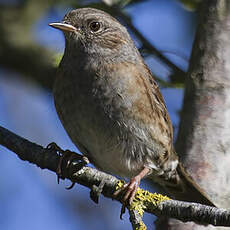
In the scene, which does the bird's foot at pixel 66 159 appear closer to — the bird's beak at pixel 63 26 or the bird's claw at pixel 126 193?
the bird's claw at pixel 126 193

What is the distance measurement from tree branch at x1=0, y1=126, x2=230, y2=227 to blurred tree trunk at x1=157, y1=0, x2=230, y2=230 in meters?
0.66

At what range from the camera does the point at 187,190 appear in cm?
489

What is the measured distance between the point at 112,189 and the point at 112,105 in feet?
2.72

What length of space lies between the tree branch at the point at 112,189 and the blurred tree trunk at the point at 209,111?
2.18 feet

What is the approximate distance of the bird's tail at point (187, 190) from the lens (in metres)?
4.46

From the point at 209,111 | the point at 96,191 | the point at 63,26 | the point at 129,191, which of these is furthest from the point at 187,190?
the point at 63,26

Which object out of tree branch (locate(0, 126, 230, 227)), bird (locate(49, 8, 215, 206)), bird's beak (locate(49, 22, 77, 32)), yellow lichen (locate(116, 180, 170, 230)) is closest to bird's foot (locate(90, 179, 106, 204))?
tree branch (locate(0, 126, 230, 227))

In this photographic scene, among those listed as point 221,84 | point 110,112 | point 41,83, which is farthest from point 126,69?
point 41,83

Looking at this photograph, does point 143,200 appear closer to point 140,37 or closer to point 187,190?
point 187,190

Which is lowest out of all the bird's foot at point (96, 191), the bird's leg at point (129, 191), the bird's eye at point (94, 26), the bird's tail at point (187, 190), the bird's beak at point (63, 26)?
the bird's tail at point (187, 190)

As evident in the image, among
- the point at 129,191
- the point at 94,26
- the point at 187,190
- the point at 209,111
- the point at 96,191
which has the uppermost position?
the point at 94,26

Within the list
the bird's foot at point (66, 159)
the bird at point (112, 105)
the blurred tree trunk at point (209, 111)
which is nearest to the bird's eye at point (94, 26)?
the bird at point (112, 105)

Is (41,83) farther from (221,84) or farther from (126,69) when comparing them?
(221,84)

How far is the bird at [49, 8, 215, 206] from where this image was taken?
14.3ft
